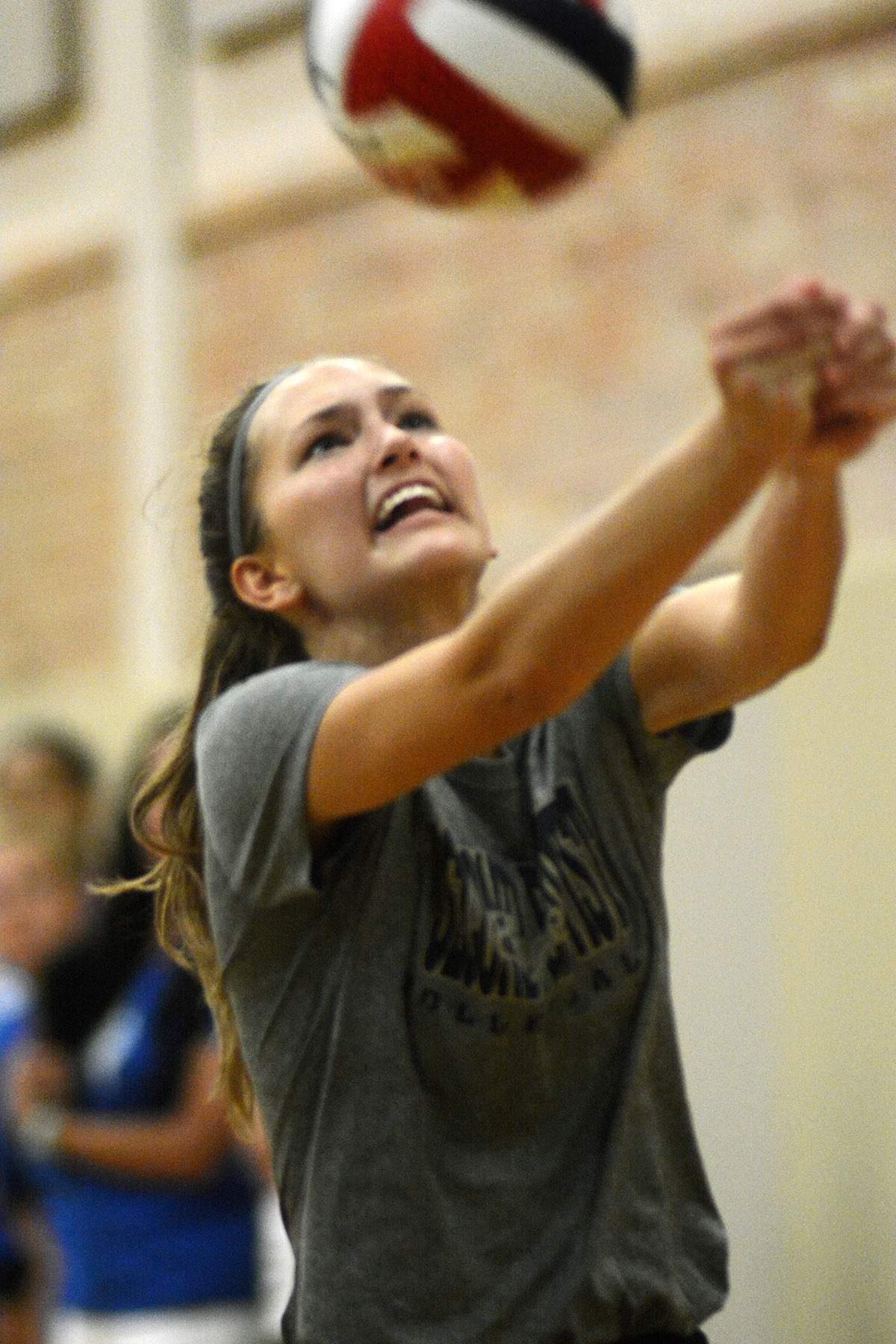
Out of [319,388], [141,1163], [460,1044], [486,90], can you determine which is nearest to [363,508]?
[319,388]

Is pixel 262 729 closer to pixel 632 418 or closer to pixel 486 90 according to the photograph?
pixel 486 90

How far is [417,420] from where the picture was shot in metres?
2.00

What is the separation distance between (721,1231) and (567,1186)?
19 cm

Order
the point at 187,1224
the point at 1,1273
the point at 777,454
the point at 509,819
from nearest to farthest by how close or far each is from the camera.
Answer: the point at 777,454, the point at 509,819, the point at 187,1224, the point at 1,1273

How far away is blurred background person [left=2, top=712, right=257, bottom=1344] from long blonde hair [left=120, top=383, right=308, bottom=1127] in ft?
4.19

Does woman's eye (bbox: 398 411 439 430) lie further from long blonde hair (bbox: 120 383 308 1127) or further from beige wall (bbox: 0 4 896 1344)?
beige wall (bbox: 0 4 896 1344)

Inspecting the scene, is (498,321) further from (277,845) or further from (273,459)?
(277,845)

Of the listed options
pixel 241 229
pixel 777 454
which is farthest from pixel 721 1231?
pixel 241 229

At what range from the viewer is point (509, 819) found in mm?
1784

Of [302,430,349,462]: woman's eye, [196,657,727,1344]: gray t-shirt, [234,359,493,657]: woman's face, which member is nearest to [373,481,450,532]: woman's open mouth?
[234,359,493,657]: woman's face

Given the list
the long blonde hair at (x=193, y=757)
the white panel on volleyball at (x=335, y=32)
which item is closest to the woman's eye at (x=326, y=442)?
the long blonde hair at (x=193, y=757)

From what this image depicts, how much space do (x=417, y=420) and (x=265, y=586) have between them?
0.25 meters

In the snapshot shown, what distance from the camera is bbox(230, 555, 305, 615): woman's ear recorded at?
6.41 ft

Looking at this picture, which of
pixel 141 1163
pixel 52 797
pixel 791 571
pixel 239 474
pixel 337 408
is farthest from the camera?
pixel 52 797
